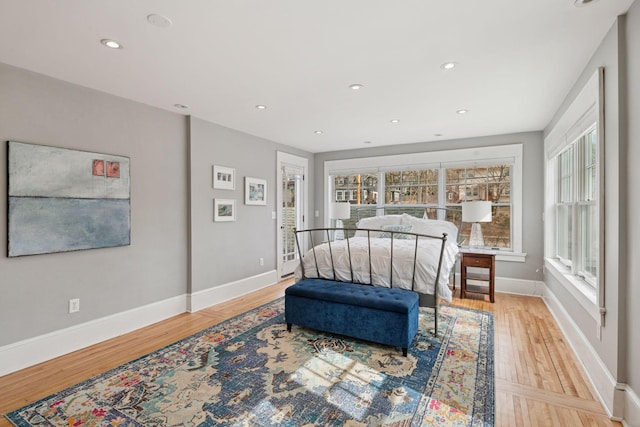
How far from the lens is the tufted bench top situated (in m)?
2.76

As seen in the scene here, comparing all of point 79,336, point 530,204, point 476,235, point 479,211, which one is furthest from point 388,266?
point 79,336

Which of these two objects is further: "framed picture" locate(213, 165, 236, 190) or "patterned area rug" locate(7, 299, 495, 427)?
"framed picture" locate(213, 165, 236, 190)

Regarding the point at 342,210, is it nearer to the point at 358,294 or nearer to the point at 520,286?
the point at 358,294

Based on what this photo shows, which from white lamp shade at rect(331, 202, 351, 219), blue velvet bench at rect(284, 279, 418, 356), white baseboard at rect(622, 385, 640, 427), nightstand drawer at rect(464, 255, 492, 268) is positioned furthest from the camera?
white lamp shade at rect(331, 202, 351, 219)

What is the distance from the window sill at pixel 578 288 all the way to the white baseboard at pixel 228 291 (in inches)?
156

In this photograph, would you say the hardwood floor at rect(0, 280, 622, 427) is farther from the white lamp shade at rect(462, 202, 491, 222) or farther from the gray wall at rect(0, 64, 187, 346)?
the white lamp shade at rect(462, 202, 491, 222)

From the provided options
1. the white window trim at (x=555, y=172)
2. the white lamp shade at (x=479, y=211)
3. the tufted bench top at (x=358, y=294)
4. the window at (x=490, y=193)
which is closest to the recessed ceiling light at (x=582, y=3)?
the white window trim at (x=555, y=172)

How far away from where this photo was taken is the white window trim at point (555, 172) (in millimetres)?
2166

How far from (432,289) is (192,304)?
9.44 feet

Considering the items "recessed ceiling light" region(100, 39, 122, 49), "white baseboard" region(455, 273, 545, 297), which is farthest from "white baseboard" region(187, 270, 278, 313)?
"white baseboard" region(455, 273, 545, 297)

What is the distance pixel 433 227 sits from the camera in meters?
4.72

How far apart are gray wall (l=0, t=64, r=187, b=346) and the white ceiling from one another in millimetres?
214

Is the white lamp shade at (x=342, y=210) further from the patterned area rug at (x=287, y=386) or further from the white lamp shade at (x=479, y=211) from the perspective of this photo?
the patterned area rug at (x=287, y=386)

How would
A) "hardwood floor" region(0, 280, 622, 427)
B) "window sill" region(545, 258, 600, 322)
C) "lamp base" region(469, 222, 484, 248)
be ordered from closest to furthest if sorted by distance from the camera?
"hardwood floor" region(0, 280, 622, 427) < "window sill" region(545, 258, 600, 322) < "lamp base" region(469, 222, 484, 248)
